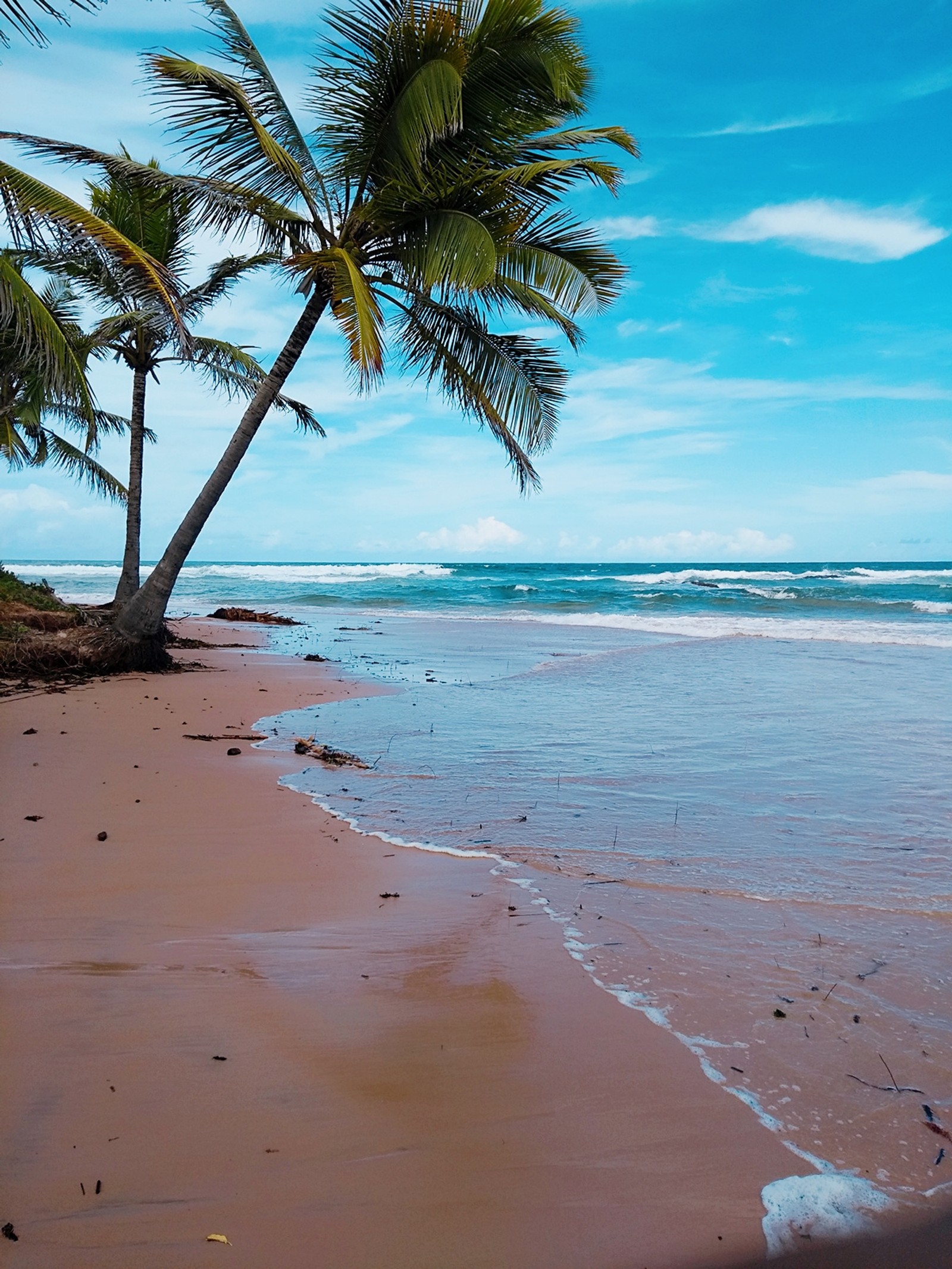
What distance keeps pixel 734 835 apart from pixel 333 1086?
2.82 m

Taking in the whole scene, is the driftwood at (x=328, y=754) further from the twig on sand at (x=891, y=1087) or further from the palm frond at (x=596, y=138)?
the palm frond at (x=596, y=138)

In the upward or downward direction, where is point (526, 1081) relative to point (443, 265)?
downward

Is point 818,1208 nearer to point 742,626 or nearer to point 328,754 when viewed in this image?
point 328,754

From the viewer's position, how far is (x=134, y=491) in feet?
44.7

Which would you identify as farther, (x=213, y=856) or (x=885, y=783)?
(x=885, y=783)

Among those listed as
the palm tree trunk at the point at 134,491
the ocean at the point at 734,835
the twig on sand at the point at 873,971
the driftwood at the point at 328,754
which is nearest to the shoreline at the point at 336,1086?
the ocean at the point at 734,835

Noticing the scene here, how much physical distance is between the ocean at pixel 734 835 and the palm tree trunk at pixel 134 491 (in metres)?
4.61

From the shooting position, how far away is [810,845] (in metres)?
4.10

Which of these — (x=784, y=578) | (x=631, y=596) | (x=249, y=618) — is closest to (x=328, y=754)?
(x=249, y=618)

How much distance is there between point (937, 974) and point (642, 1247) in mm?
1689

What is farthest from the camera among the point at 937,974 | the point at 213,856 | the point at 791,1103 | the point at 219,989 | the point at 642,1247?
the point at 213,856

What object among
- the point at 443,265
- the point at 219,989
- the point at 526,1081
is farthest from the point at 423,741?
the point at 443,265

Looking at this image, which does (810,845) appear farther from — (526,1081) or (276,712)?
(276,712)

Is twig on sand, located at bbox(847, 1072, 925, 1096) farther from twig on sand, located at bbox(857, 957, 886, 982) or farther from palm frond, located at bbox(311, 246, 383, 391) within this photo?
palm frond, located at bbox(311, 246, 383, 391)
